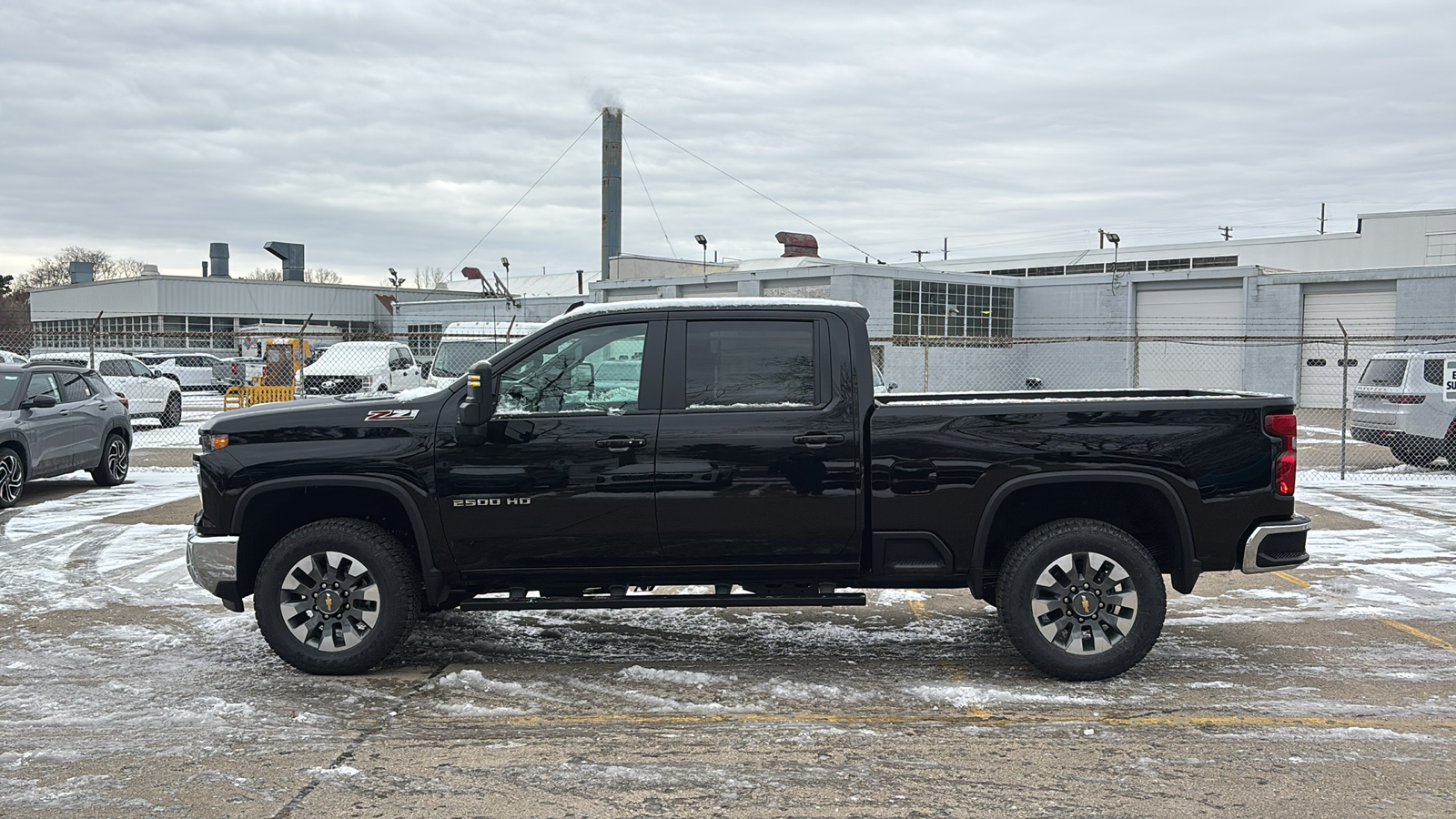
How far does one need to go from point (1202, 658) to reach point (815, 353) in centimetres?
287

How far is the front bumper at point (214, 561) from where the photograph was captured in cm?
600

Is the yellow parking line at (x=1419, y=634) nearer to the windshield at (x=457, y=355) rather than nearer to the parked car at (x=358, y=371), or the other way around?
the windshield at (x=457, y=355)

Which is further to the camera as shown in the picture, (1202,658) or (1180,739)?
(1202,658)

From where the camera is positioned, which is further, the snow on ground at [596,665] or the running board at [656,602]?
the running board at [656,602]

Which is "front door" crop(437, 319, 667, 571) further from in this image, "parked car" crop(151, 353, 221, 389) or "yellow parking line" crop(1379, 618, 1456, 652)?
"parked car" crop(151, 353, 221, 389)

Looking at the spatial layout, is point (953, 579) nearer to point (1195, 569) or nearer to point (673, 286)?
point (1195, 569)

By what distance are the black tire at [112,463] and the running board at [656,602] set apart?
33.6 ft

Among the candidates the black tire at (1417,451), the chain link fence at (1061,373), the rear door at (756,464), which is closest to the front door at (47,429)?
the chain link fence at (1061,373)

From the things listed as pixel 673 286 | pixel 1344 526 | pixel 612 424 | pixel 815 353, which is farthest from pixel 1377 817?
pixel 673 286

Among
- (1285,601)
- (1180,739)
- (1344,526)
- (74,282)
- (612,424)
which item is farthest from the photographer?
(74,282)

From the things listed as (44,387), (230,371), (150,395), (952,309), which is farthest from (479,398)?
(230,371)

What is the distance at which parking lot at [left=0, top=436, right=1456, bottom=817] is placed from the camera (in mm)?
4496

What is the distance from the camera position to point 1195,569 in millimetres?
6109

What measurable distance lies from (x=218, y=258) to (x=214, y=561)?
215 ft
